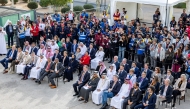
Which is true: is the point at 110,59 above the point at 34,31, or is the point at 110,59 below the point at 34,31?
below

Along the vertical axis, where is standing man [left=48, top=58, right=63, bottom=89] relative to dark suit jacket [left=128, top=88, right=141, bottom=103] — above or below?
above

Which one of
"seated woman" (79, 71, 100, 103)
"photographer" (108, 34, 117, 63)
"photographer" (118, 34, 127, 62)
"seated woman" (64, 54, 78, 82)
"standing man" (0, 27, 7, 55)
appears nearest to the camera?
"seated woman" (79, 71, 100, 103)

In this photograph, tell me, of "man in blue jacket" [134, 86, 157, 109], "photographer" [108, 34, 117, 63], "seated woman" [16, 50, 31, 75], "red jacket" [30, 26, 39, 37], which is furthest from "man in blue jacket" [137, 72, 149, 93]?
"red jacket" [30, 26, 39, 37]

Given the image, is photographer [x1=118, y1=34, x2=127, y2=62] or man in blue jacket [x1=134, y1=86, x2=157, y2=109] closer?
man in blue jacket [x1=134, y1=86, x2=157, y2=109]

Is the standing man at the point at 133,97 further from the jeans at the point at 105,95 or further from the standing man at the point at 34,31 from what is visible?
the standing man at the point at 34,31

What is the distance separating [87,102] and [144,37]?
5.74 metres

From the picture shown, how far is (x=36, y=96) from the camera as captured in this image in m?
14.9

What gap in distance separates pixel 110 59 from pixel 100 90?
502cm

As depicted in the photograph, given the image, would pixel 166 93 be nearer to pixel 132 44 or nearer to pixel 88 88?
pixel 88 88

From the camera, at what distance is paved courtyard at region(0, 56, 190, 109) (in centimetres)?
1399

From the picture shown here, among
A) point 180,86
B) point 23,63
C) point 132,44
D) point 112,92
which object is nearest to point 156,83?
point 180,86

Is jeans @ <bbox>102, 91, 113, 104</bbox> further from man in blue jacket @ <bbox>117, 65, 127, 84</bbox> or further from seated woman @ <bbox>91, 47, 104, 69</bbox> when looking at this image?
seated woman @ <bbox>91, 47, 104, 69</bbox>

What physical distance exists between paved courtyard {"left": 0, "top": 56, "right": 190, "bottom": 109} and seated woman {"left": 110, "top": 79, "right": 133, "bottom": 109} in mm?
893

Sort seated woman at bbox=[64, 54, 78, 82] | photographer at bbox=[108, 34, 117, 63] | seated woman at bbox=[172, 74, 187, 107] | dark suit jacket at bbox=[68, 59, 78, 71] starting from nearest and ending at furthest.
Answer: seated woman at bbox=[172, 74, 187, 107] < seated woman at bbox=[64, 54, 78, 82] < dark suit jacket at bbox=[68, 59, 78, 71] < photographer at bbox=[108, 34, 117, 63]
